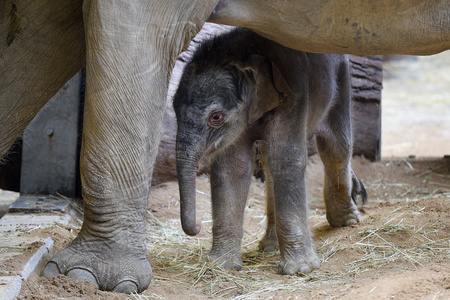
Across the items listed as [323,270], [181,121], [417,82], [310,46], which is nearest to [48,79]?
[181,121]

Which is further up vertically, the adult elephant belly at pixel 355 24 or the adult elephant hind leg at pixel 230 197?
the adult elephant belly at pixel 355 24

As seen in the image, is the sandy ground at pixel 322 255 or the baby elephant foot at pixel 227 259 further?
the baby elephant foot at pixel 227 259

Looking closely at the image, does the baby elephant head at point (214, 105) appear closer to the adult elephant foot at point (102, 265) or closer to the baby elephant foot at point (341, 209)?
the adult elephant foot at point (102, 265)

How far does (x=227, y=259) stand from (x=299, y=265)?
0.51 meters

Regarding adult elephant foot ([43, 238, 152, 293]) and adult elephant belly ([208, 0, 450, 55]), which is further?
adult elephant belly ([208, 0, 450, 55])

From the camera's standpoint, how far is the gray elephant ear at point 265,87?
157 inches

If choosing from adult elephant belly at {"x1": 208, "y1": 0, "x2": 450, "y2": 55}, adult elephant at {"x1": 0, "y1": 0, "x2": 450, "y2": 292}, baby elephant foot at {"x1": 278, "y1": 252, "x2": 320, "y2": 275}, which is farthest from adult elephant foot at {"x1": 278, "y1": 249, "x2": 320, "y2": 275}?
adult elephant belly at {"x1": 208, "y1": 0, "x2": 450, "y2": 55}

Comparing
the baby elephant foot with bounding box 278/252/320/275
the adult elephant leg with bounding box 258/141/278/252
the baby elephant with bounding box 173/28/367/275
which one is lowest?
the baby elephant foot with bounding box 278/252/320/275

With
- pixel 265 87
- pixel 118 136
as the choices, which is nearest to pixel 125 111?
pixel 118 136

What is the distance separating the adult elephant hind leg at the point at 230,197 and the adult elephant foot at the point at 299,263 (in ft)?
1.12

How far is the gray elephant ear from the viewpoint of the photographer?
3977 mm

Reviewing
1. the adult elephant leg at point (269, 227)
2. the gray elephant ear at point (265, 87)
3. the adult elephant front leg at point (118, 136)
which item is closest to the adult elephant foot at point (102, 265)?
the adult elephant front leg at point (118, 136)

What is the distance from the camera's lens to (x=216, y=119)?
3.84 meters

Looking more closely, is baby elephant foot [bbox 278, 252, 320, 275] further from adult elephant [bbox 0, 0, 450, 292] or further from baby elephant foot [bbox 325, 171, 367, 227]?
baby elephant foot [bbox 325, 171, 367, 227]
